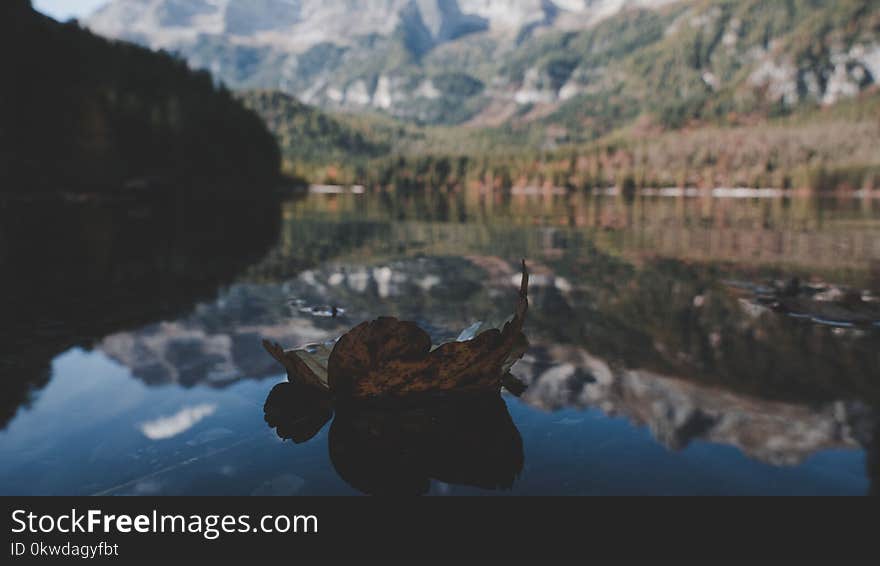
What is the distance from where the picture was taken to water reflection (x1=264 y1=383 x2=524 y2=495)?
5.00 m

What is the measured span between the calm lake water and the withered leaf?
0.34 m

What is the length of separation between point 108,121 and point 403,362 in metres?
76.7

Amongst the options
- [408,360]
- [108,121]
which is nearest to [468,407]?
[408,360]

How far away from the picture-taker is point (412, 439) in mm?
5629

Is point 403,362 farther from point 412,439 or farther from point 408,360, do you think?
point 412,439

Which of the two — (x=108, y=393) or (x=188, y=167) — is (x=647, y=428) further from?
(x=188, y=167)

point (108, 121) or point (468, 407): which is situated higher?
point (108, 121)

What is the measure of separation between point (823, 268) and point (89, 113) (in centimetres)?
7098

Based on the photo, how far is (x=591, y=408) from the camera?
672 cm

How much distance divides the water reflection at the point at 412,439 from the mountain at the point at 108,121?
5740cm

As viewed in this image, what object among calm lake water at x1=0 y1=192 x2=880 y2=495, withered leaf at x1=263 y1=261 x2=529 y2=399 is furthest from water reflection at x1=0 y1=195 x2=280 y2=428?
withered leaf at x1=263 y1=261 x2=529 y2=399

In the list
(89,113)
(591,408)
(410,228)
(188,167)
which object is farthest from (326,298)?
(188,167)

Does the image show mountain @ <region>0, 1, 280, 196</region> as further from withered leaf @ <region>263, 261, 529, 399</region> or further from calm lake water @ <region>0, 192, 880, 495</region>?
withered leaf @ <region>263, 261, 529, 399</region>

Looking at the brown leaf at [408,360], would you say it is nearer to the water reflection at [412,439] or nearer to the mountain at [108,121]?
the water reflection at [412,439]
